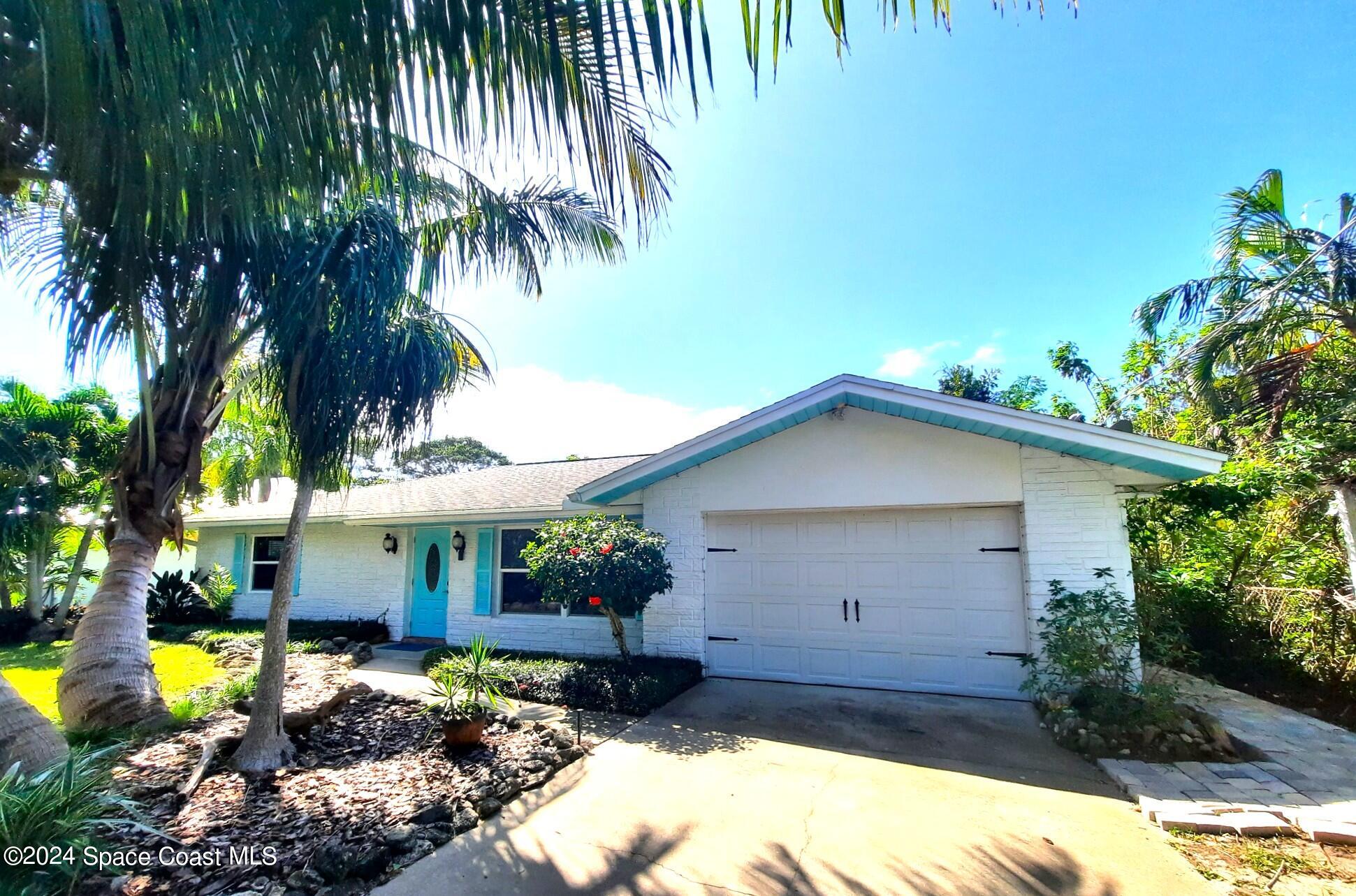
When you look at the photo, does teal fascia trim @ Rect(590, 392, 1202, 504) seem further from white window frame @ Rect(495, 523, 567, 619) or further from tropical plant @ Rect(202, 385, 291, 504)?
tropical plant @ Rect(202, 385, 291, 504)

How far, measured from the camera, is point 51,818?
9.44 feet

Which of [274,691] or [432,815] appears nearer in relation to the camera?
[432,815]

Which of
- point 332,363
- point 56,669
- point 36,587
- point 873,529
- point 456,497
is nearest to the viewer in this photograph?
point 332,363

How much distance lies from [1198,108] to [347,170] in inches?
342

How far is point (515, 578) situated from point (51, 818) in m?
7.23

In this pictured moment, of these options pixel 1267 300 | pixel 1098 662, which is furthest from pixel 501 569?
pixel 1267 300

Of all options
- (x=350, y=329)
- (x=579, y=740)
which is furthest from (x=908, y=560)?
(x=350, y=329)

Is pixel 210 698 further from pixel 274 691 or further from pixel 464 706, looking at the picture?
pixel 464 706

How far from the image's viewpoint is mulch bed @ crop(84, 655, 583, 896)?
122 inches

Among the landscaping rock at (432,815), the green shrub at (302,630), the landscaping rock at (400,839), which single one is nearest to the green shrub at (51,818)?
the landscaping rock at (400,839)

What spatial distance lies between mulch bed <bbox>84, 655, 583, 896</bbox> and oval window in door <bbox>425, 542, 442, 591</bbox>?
5190mm

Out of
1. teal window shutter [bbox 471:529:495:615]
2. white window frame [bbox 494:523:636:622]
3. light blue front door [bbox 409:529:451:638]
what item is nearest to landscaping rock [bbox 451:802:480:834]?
white window frame [bbox 494:523:636:622]

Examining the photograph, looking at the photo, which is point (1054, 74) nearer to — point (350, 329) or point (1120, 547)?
point (1120, 547)

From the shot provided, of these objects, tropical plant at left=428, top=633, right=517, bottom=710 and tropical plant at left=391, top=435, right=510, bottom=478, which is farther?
tropical plant at left=391, top=435, right=510, bottom=478
